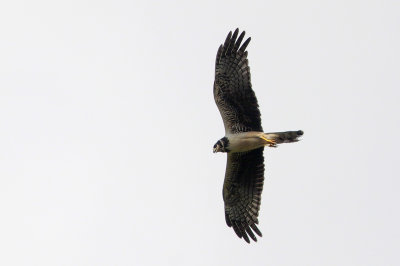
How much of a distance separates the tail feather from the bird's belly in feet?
0.81

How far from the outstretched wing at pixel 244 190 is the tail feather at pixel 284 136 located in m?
0.72

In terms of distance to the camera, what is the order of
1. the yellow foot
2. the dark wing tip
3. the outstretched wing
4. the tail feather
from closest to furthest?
1. the yellow foot
2. the tail feather
3. the dark wing tip
4. the outstretched wing

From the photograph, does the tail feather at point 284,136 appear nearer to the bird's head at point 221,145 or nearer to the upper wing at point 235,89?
the upper wing at point 235,89

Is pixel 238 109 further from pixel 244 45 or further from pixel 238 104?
pixel 244 45

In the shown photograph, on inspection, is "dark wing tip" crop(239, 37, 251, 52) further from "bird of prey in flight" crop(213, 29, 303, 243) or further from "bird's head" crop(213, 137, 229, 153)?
"bird's head" crop(213, 137, 229, 153)

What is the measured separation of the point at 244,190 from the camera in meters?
22.9

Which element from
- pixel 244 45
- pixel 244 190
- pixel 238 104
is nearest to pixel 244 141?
pixel 238 104

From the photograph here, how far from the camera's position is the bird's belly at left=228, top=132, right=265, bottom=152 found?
21.7 meters

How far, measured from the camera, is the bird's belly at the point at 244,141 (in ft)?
71.3

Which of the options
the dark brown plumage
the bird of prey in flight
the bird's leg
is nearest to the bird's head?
the bird of prey in flight

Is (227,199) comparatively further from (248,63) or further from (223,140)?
(248,63)

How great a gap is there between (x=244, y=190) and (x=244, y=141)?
1681 mm

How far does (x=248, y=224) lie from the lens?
23078 millimetres

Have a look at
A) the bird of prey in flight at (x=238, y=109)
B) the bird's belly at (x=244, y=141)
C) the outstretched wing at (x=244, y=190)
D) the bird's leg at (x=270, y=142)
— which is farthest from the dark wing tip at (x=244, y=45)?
the outstretched wing at (x=244, y=190)
